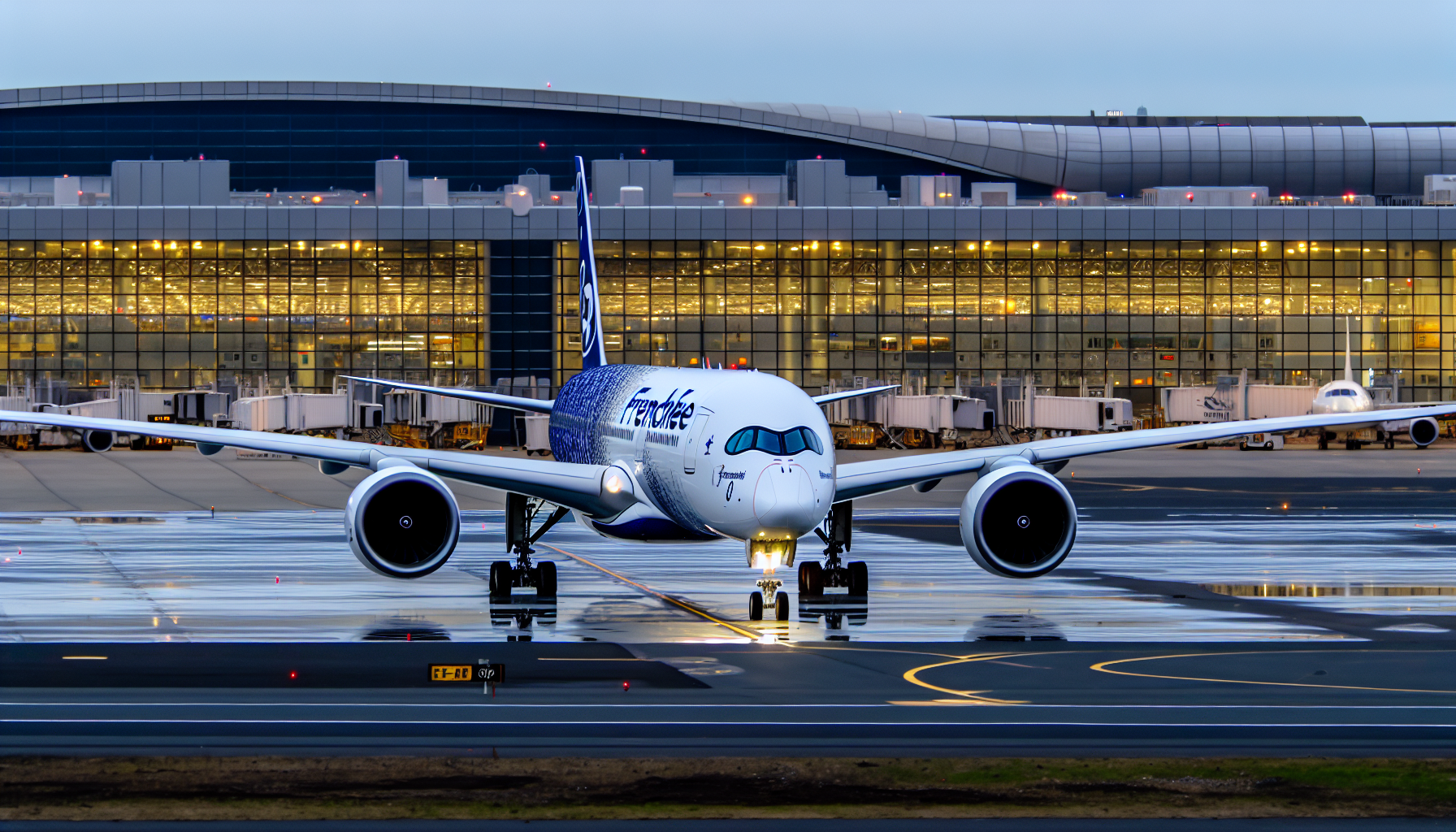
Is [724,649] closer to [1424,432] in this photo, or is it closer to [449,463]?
[449,463]

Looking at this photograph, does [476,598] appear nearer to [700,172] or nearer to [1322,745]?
[1322,745]

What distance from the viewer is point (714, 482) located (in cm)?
2286

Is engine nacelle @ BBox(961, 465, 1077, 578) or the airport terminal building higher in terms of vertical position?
the airport terminal building

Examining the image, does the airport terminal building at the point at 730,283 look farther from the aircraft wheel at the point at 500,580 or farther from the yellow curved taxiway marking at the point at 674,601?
the aircraft wheel at the point at 500,580

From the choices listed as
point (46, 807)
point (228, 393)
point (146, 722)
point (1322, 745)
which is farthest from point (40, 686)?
point (228, 393)

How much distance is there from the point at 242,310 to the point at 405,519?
83576mm

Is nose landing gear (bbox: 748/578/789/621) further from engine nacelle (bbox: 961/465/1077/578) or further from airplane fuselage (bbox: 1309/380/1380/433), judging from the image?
airplane fuselage (bbox: 1309/380/1380/433)

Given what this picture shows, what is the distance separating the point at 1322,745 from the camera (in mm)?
15727

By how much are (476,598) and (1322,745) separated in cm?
1471

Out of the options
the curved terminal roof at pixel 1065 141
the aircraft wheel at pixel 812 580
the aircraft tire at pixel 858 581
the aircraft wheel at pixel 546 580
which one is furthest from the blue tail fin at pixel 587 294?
the curved terminal roof at pixel 1065 141

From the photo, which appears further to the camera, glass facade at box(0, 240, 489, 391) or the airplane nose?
glass facade at box(0, 240, 489, 391)

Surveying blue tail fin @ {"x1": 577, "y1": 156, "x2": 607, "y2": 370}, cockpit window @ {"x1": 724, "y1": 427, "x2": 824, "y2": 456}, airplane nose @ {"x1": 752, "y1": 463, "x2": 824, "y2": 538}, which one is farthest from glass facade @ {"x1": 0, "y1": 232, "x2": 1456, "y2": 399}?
airplane nose @ {"x1": 752, "y1": 463, "x2": 824, "y2": 538}

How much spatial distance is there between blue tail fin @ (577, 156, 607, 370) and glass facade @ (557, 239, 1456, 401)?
62.9 meters

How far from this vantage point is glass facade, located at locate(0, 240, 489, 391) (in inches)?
4067
